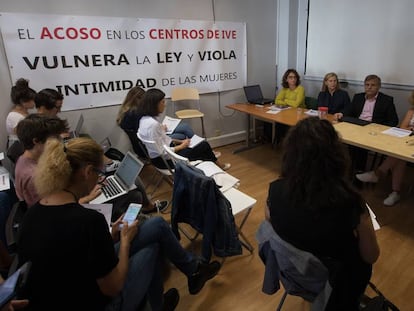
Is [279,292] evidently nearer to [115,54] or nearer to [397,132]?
[397,132]

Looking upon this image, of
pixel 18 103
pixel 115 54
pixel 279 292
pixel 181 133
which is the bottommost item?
pixel 279 292

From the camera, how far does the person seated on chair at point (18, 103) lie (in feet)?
9.12

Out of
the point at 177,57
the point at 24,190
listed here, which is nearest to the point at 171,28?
the point at 177,57

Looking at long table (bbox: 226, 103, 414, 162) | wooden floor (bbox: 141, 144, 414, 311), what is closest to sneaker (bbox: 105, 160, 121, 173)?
wooden floor (bbox: 141, 144, 414, 311)

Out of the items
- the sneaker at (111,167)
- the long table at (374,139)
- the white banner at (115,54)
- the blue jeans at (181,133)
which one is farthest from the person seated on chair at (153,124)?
the long table at (374,139)

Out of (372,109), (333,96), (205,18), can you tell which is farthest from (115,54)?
(372,109)

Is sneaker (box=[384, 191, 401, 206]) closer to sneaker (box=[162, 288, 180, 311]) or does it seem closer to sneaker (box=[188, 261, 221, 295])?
sneaker (box=[188, 261, 221, 295])

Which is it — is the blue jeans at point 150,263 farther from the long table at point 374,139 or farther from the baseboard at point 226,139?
the baseboard at point 226,139

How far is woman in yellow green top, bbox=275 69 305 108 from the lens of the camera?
13.4 feet

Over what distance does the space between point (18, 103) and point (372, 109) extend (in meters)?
3.71

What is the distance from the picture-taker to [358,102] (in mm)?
3348

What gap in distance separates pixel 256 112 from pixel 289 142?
261 centimetres

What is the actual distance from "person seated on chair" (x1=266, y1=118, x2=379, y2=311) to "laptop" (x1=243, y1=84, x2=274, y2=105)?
3133 millimetres

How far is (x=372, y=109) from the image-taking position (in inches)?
128
